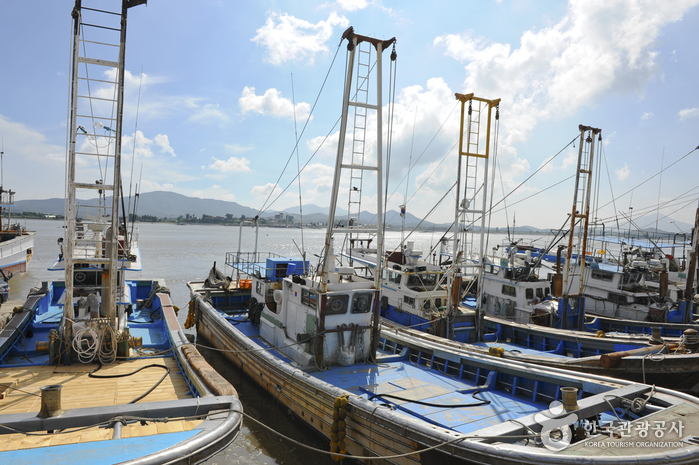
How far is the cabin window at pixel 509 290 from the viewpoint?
16.7 meters

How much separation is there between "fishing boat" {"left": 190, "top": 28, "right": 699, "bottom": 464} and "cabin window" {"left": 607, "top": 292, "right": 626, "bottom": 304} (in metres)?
13.6

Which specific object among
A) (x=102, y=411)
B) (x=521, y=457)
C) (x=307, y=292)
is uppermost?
(x=307, y=292)

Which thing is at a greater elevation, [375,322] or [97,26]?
[97,26]

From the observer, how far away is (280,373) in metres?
10.0

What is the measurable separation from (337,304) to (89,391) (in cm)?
525

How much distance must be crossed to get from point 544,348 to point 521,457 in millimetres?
9618

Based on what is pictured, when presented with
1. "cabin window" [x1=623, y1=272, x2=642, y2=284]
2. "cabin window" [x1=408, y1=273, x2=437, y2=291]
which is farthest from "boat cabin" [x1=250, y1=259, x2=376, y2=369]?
"cabin window" [x1=623, y1=272, x2=642, y2=284]

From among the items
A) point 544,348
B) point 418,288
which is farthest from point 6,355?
point 544,348

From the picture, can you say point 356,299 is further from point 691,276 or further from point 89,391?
point 691,276

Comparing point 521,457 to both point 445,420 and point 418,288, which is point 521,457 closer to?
point 445,420

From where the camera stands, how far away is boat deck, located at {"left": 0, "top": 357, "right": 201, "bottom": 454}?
4.82 meters

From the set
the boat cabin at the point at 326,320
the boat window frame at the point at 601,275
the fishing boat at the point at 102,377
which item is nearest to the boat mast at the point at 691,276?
the boat window frame at the point at 601,275

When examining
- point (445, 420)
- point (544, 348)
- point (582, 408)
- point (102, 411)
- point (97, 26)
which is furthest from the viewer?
point (544, 348)

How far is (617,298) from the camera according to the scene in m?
19.4
